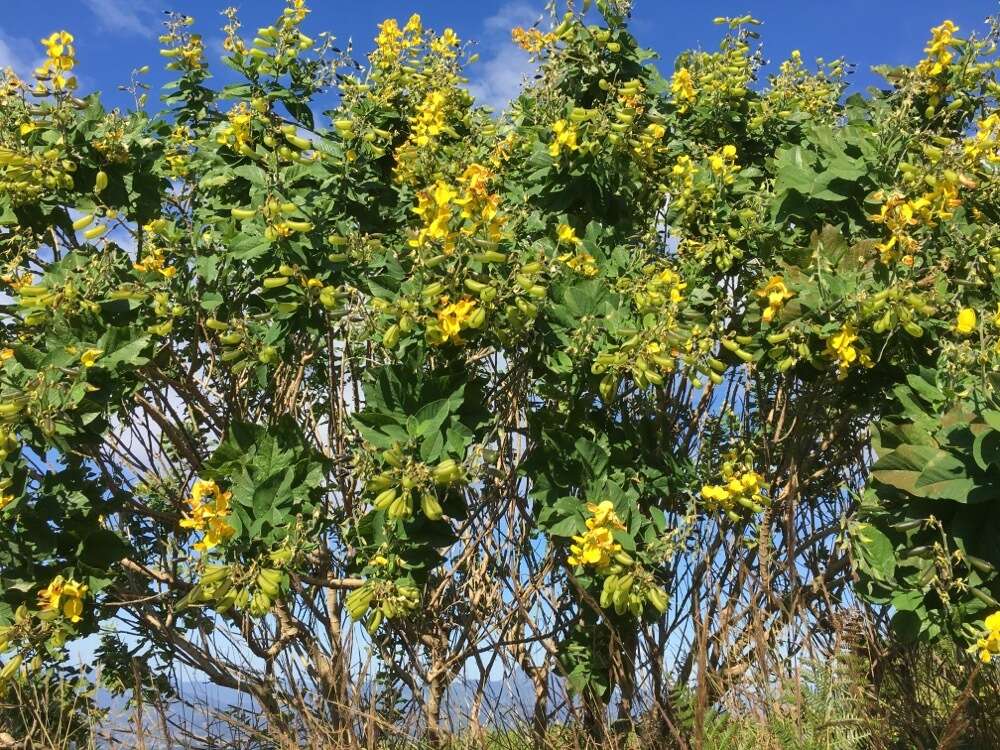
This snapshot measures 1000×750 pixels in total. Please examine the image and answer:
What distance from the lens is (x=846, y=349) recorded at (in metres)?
2.83

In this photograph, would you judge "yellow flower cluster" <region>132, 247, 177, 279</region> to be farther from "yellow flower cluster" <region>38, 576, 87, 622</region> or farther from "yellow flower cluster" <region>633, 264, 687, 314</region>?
"yellow flower cluster" <region>633, 264, 687, 314</region>

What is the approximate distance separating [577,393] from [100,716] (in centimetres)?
223

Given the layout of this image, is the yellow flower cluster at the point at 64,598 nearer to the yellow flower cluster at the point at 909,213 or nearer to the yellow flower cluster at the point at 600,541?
the yellow flower cluster at the point at 600,541

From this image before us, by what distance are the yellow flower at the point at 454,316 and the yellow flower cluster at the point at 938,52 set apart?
2.05 m

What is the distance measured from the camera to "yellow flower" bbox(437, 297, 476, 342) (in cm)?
252

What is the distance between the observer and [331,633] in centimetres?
337

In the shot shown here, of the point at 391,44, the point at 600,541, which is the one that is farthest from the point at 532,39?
the point at 600,541

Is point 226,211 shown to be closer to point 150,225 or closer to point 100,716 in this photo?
point 150,225

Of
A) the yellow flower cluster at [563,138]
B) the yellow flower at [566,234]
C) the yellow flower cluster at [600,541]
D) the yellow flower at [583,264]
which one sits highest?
the yellow flower cluster at [563,138]

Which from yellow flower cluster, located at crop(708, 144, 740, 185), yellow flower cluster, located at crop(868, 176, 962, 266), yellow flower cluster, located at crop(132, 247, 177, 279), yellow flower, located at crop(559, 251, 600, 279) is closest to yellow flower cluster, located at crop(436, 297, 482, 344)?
yellow flower, located at crop(559, 251, 600, 279)

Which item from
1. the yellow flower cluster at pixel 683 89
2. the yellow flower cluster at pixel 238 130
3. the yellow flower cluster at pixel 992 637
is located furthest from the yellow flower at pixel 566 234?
the yellow flower cluster at pixel 992 637

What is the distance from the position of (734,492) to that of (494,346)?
2.77 feet

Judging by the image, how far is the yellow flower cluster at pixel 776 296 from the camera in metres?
2.98

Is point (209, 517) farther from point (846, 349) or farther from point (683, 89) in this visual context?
point (683, 89)
